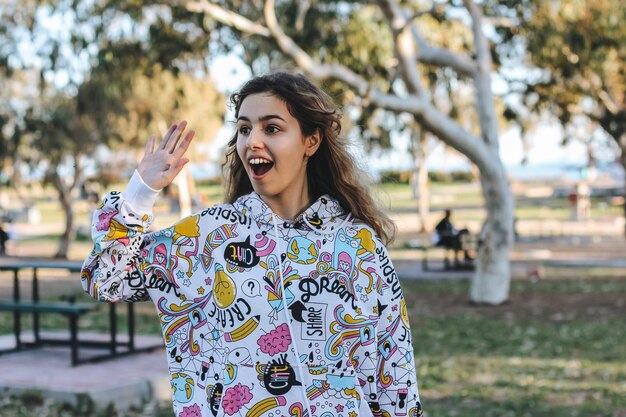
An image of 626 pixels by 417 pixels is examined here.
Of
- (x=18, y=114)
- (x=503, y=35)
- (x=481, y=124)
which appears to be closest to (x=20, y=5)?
(x=18, y=114)

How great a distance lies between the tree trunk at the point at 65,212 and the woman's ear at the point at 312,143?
27069mm

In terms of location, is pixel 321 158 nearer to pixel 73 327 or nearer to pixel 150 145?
pixel 150 145

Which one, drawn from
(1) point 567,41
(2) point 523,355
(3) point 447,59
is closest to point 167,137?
(2) point 523,355

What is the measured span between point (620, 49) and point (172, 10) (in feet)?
29.8

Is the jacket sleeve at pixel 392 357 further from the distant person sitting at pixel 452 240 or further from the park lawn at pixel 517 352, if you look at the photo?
the distant person sitting at pixel 452 240

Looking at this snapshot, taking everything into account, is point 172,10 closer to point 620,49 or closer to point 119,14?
point 119,14

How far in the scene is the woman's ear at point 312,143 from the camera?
9.05ft

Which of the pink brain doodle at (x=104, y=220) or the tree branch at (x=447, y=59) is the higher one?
the tree branch at (x=447, y=59)

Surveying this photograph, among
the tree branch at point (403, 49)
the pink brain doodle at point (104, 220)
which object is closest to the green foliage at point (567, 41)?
the tree branch at point (403, 49)

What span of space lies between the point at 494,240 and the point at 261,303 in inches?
524

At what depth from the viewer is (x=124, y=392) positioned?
7.68 meters

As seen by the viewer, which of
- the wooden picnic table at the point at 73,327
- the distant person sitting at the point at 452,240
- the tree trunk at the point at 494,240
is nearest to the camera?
the wooden picnic table at the point at 73,327

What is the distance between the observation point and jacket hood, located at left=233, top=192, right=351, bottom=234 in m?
2.60

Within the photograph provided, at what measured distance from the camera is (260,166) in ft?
8.55
